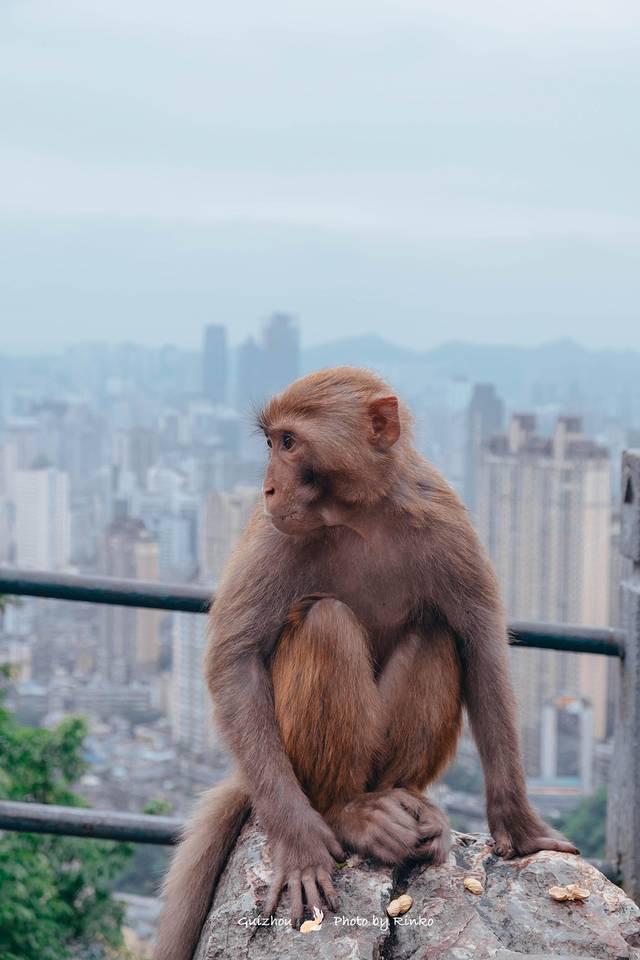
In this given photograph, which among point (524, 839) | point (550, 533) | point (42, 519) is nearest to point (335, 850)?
point (524, 839)

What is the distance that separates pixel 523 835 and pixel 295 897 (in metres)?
0.59

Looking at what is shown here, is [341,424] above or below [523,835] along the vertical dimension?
above

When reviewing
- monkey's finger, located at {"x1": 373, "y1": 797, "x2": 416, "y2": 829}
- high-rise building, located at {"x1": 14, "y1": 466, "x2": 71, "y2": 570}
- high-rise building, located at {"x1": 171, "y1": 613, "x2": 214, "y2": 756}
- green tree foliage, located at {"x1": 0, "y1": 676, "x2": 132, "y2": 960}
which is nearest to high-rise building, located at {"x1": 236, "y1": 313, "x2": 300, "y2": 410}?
high-rise building, located at {"x1": 171, "y1": 613, "x2": 214, "y2": 756}

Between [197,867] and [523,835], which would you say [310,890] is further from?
[523,835]

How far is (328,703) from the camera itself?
248 cm

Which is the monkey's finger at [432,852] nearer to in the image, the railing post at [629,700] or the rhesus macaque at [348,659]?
the rhesus macaque at [348,659]

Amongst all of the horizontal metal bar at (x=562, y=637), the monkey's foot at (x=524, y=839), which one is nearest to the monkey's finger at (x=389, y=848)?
the monkey's foot at (x=524, y=839)

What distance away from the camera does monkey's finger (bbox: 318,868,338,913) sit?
2285 mm

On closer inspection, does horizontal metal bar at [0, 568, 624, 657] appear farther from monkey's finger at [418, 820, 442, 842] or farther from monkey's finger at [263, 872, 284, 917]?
monkey's finger at [263, 872, 284, 917]

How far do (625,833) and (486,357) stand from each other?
29.1 metres

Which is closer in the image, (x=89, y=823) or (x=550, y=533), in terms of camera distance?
(x=89, y=823)

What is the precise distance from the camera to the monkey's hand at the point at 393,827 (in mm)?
2395

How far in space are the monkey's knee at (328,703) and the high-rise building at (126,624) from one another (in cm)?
1545

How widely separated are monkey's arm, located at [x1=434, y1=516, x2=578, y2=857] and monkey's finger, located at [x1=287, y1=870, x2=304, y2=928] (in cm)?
54
